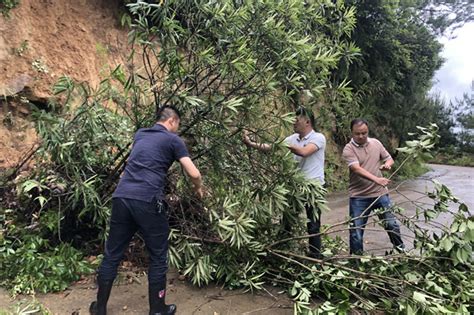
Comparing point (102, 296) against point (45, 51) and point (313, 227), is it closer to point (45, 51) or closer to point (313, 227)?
point (313, 227)

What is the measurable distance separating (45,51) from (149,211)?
522 cm

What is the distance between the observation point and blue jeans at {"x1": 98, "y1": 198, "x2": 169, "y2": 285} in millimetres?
3344

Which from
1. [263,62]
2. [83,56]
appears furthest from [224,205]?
[83,56]

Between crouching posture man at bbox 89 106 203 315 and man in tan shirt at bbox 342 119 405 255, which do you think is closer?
crouching posture man at bbox 89 106 203 315

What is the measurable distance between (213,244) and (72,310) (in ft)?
4.87

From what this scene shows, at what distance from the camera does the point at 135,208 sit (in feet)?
10.9

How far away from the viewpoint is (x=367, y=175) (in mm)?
4461

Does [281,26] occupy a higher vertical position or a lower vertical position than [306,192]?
higher

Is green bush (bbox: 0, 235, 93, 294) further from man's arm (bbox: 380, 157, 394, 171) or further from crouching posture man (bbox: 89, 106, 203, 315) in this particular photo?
man's arm (bbox: 380, 157, 394, 171)

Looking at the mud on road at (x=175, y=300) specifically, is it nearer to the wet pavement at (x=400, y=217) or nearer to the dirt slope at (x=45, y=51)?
the wet pavement at (x=400, y=217)

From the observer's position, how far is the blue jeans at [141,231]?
3.34 metres

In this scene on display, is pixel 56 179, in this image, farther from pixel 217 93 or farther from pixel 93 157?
pixel 217 93

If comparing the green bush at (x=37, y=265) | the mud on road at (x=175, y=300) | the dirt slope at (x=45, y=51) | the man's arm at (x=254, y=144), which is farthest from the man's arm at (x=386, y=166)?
the dirt slope at (x=45, y=51)

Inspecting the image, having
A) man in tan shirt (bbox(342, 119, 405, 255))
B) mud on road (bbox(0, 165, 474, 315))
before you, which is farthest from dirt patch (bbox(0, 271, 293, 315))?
man in tan shirt (bbox(342, 119, 405, 255))
